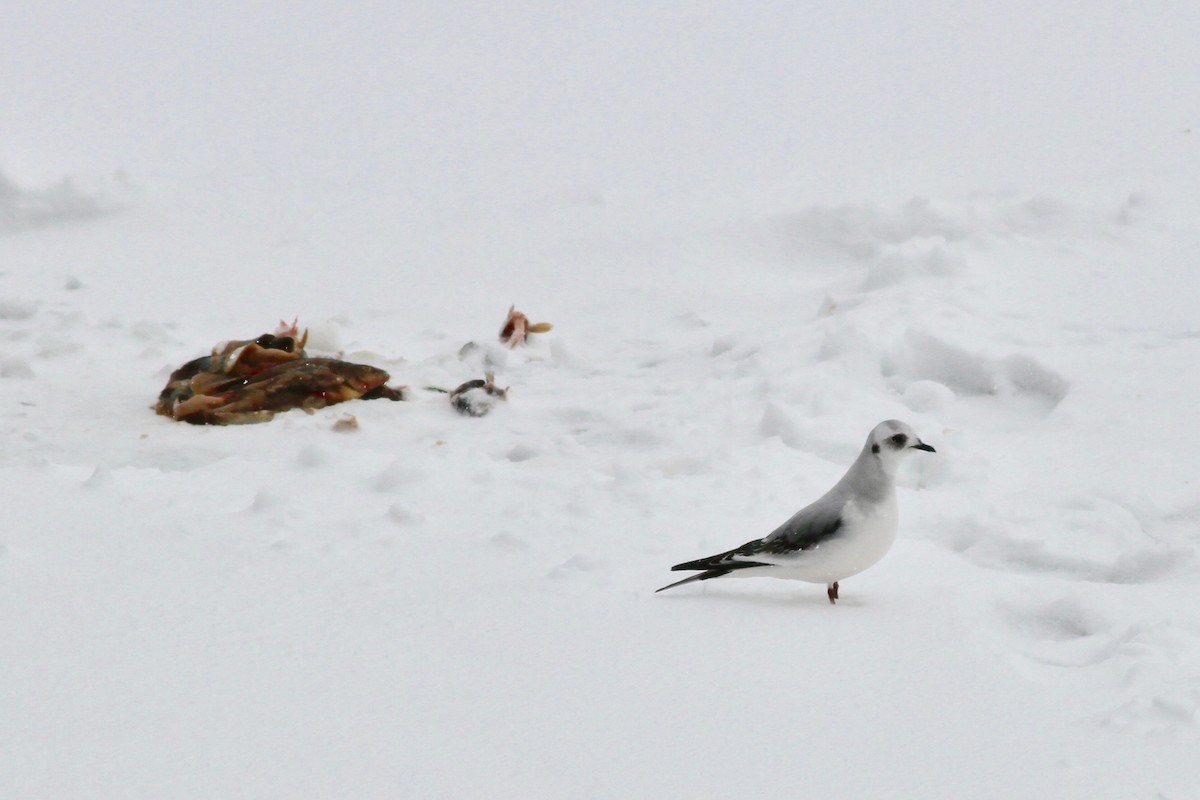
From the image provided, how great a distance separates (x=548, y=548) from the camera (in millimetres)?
3920

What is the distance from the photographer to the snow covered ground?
277 cm

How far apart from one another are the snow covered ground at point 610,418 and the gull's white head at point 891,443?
1.27 feet

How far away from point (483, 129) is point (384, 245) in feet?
7.18

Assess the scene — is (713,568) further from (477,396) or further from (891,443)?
(477,396)

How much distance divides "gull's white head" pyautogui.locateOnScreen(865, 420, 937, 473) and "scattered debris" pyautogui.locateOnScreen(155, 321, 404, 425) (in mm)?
2754

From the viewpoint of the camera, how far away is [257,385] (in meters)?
5.64

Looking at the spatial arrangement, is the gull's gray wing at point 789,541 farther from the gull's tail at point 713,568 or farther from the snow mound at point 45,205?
the snow mound at point 45,205

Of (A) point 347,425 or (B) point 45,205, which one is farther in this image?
(B) point 45,205

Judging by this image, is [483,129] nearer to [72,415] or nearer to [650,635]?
[72,415]

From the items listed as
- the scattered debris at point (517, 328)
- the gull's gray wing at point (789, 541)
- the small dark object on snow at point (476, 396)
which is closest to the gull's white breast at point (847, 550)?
the gull's gray wing at point (789, 541)

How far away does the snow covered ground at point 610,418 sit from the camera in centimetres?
277

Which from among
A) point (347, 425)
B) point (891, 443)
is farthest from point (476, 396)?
point (891, 443)

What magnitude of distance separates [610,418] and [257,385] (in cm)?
155

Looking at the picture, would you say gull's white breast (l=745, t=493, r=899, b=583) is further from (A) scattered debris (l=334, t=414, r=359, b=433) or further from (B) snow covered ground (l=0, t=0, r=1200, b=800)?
(A) scattered debris (l=334, t=414, r=359, b=433)
